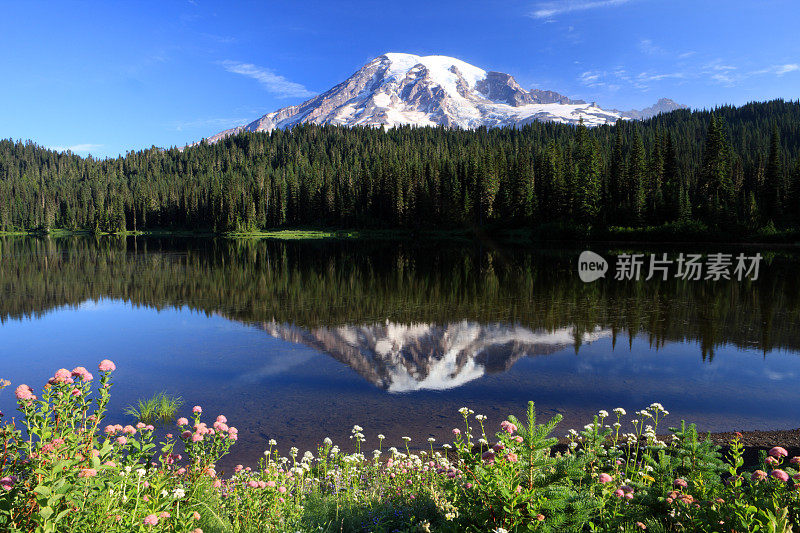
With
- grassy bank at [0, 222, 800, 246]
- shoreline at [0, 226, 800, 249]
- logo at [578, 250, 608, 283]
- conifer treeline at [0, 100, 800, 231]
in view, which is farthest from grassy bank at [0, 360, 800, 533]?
conifer treeline at [0, 100, 800, 231]

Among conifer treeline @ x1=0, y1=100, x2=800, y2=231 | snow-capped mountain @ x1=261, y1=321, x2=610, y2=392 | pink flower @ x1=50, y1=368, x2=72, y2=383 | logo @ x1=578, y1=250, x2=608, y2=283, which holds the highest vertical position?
conifer treeline @ x1=0, y1=100, x2=800, y2=231

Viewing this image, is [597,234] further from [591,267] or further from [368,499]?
[368,499]

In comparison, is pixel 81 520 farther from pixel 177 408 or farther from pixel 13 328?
pixel 13 328

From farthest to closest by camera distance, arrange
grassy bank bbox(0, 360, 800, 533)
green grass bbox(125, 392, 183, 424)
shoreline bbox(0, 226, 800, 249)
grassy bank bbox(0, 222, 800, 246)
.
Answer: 1. grassy bank bbox(0, 222, 800, 246)
2. shoreline bbox(0, 226, 800, 249)
3. green grass bbox(125, 392, 183, 424)
4. grassy bank bbox(0, 360, 800, 533)

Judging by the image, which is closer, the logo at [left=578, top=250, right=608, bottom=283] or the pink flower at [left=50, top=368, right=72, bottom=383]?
the pink flower at [left=50, top=368, right=72, bottom=383]

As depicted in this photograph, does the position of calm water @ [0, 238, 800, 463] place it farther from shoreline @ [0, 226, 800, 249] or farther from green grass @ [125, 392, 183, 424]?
shoreline @ [0, 226, 800, 249]

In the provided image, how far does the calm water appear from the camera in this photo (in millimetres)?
12992

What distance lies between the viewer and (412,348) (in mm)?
18922

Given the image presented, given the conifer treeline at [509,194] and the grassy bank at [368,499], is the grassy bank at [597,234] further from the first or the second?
the grassy bank at [368,499]

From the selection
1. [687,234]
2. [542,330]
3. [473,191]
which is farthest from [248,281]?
[473,191]

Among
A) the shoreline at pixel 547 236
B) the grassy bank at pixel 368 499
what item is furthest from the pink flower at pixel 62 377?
the shoreline at pixel 547 236

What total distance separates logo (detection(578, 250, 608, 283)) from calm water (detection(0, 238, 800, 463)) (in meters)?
4.45

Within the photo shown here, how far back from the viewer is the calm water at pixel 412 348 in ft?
42.6

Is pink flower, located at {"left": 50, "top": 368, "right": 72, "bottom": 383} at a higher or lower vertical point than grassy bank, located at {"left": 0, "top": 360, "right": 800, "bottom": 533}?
higher
